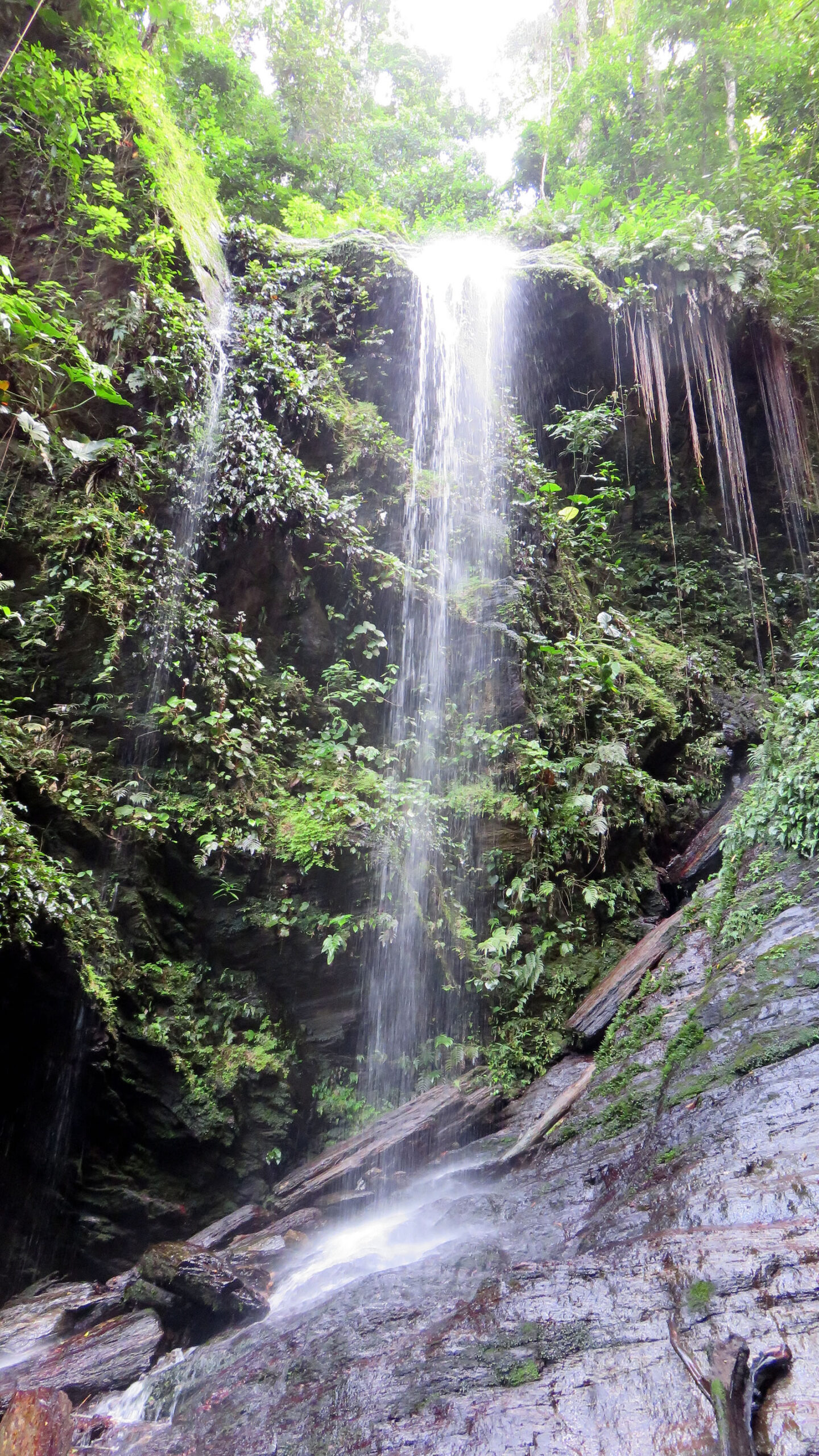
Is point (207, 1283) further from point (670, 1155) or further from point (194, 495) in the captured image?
point (194, 495)

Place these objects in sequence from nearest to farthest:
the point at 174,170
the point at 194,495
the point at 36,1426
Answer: the point at 36,1426, the point at 194,495, the point at 174,170

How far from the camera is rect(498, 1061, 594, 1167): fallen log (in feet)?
17.3

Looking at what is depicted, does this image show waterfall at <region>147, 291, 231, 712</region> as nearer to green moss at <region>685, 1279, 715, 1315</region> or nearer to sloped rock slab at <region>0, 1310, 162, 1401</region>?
sloped rock slab at <region>0, 1310, 162, 1401</region>

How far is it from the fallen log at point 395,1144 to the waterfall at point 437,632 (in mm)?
469

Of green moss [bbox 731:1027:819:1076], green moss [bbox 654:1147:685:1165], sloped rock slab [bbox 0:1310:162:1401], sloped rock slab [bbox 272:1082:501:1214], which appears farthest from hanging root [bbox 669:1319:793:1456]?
sloped rock slab [bbox 272:1082:501:1214]

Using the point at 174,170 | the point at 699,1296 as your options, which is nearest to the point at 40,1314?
the point at 699,1296

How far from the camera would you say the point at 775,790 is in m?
5.38

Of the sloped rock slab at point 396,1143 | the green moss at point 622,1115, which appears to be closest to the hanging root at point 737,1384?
the green moss at point 622,1115

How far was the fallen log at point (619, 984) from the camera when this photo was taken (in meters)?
6.12

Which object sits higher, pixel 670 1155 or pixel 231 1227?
pixel 670 1155

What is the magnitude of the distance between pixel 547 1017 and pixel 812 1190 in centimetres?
375

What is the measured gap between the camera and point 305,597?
809 cm

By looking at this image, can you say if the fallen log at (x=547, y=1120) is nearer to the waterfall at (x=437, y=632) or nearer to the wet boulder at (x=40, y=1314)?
the waterfall at (x=437, y=632)

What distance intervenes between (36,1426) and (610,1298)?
9.15ft
